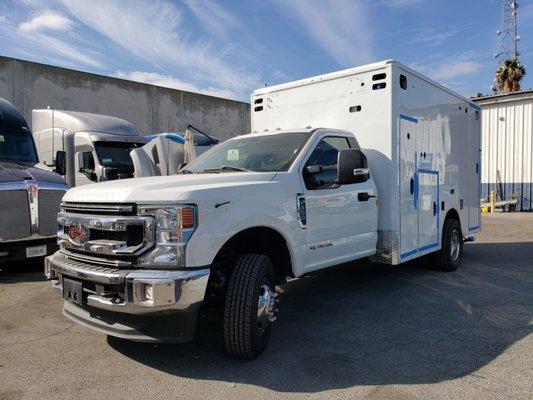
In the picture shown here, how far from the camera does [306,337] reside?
446cm

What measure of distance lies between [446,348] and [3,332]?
4284mm

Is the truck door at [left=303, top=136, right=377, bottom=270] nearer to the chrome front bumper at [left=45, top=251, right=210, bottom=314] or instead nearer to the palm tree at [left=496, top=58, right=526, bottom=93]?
the chrome front bumper at [left=45, top=251, right=210, bottom=314]

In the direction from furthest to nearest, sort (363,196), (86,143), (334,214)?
1. (86,143)
2. (363,196)
3. (334,214)

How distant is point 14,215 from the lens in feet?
23.4

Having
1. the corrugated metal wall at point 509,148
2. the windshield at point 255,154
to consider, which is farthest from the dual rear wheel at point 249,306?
the corrugated metal wall at point 509,148

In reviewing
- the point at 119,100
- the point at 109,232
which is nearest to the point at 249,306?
the point at 109,232

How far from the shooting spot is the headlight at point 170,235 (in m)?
3.37

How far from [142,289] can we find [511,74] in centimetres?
3682

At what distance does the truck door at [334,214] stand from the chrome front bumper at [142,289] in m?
1.49

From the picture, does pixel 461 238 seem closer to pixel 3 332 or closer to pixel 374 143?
pixel 374 143

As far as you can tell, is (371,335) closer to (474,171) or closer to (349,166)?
(349,166)

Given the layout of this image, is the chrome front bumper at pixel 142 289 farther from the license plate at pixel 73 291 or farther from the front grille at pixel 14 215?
the front grille at pixel 14 215

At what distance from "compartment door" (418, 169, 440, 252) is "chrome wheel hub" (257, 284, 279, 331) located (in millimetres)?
3180

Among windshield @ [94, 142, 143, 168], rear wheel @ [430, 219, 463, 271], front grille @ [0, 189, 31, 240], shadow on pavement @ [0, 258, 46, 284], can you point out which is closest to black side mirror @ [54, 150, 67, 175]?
windshield @ [94, 142, 143, 168]
